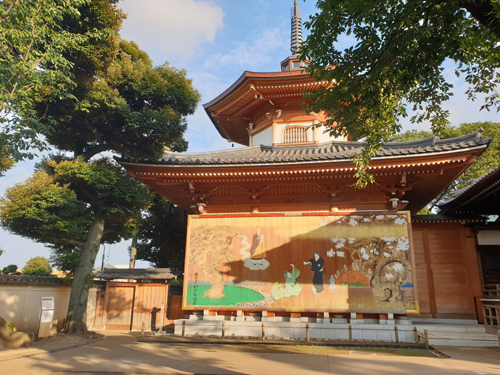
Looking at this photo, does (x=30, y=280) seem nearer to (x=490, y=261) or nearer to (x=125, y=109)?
(x=125, y=109)

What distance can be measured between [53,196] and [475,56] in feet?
42.9

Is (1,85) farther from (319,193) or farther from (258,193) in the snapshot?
(319,193)

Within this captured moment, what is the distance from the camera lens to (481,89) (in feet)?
21.7

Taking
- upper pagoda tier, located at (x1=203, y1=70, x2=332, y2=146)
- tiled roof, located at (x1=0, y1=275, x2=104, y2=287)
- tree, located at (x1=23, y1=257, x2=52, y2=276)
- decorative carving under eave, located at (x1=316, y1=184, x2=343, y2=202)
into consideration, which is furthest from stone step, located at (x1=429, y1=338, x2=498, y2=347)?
tree, located at (x1=23, y1=257, x2=52, y2=276)

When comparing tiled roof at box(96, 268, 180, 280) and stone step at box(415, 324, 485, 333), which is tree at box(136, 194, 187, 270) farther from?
stone step at box(415, 324, 485, 333)

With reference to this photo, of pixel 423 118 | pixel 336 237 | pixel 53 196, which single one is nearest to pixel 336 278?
pixel 336 237

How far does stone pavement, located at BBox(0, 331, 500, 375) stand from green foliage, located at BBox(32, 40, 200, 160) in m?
8.50

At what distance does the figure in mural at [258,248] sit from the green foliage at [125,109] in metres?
6.15

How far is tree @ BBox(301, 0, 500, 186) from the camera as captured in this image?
17.5 feet

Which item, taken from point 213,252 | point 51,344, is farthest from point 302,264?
point 51,344

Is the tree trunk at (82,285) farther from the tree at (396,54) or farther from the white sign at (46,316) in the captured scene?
the tree at (396,54)

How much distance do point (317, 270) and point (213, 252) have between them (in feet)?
11.6

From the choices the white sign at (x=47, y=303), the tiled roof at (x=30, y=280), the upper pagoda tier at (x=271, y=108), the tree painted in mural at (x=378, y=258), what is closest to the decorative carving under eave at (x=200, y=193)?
the upper pagoda tier at (x=271, y=108)

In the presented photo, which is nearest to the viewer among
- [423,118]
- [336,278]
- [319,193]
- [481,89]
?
[481,89]
